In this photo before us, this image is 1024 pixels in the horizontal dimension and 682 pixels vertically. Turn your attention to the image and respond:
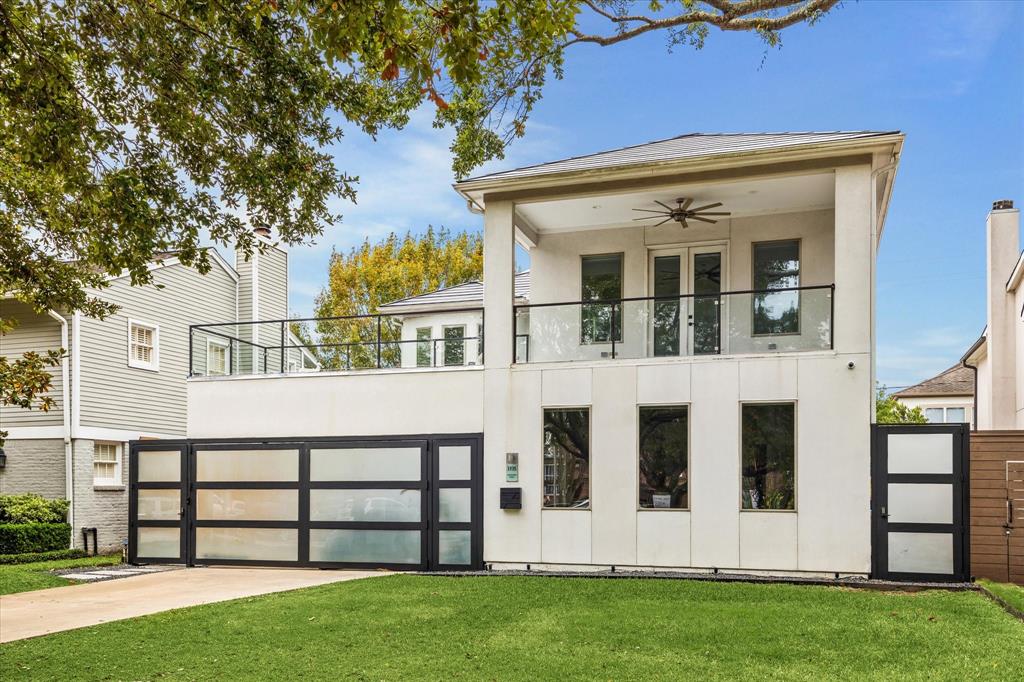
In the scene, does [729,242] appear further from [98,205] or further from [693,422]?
[98,205]

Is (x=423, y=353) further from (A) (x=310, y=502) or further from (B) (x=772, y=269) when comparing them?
(B) (x=772, y=269)

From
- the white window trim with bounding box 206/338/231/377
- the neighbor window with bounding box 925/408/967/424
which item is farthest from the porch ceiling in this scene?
the neighbor window with bounding box 925/408/967/424

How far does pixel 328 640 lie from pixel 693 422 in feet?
21.0

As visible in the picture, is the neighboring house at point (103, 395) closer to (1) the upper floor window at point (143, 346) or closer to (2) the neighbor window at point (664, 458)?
(1) the upper floor window at point (143, 346)

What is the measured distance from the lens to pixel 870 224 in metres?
12.3

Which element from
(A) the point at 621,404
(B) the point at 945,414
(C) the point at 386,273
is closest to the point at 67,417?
(A) the point at 621,404

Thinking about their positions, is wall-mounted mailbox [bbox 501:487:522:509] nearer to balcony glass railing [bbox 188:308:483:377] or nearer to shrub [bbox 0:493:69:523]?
balcony glass railing [bbox 188:308:483:377]

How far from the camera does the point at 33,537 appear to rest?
17.3 m

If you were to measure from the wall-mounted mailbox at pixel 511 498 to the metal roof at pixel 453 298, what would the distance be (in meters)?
5.72

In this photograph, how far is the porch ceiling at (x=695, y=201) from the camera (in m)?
13.2

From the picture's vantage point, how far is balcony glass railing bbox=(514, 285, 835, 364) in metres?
13.0

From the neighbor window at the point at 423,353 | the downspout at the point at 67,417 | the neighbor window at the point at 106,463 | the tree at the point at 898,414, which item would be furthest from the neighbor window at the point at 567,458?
the tree at the point at 898,414

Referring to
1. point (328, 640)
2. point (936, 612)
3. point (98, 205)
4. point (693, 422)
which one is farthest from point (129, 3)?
point (936, 612)

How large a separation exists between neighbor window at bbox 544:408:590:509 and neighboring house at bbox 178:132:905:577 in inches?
1.2
